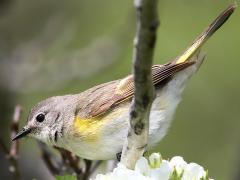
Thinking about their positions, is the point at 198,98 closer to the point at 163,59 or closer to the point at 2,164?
the point at 163,59

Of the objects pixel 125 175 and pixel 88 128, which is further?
pixel 88 128

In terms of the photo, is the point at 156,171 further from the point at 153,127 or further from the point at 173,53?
the point at 173,53

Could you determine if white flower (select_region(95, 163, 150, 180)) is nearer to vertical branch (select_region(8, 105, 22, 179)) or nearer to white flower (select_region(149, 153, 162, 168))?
white flower (select_region(149, 153, 162, 168))

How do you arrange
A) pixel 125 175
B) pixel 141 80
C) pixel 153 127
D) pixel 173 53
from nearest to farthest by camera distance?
pixel 141 80, pixel 125 175, pixel 153 127, pixel 173 53

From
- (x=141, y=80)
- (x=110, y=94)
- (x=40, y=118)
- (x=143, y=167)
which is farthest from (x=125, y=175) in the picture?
(x=40, y=118)

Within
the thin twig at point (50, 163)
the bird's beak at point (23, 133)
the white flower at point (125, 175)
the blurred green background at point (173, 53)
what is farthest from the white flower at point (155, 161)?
the blurred green background at point (173, 53)

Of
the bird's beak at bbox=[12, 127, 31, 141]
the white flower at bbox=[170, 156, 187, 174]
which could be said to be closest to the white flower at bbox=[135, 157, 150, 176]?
the white flower at bbox=[170, 156, 187, 174]

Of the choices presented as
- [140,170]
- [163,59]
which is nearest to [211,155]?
[163,59]
